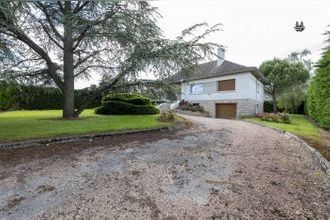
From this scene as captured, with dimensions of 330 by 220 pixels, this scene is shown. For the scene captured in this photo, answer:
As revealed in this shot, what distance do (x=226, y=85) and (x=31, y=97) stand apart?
53.1 ft

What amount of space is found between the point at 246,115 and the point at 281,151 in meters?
14.8

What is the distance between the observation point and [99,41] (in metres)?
11.4

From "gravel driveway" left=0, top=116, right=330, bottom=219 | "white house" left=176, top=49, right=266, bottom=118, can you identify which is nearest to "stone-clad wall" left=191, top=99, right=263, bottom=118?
"white house" left=176, top=49, right=266, bottom=118

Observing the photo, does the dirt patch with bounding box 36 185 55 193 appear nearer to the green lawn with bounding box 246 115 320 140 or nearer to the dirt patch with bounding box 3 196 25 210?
the dirt patch with bounding box 3 196 25 210

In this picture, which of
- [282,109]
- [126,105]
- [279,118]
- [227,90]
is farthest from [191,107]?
[282,109]

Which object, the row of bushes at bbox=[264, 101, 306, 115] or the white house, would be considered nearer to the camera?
the white house

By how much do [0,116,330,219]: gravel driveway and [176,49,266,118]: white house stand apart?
569 inches

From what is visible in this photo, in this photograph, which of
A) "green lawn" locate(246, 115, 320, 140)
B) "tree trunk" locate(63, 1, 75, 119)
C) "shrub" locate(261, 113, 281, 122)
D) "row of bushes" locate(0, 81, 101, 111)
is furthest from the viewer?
"shrub" locate(261, 113, 281, 122)

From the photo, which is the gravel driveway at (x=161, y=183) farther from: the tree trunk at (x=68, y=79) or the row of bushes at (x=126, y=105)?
the row of bushes at (x=126, y=105)

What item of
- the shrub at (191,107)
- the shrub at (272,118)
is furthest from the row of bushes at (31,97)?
the shrub at (272,118)

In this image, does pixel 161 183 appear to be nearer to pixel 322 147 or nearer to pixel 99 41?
pixel 322 147

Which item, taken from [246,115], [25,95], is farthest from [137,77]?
[246,115]

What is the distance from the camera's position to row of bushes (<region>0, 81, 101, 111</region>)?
41.1ft

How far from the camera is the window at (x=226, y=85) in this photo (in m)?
22.8
